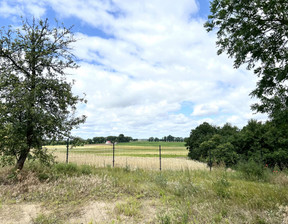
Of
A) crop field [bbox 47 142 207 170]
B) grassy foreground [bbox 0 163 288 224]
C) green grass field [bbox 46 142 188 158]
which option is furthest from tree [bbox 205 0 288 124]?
green grass field [bbox 46 142 188 158]

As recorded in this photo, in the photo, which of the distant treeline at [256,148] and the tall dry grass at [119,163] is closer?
the tall dry grass at [119,163]

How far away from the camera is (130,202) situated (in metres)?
5.70

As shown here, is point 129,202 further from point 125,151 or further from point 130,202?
point 125,151

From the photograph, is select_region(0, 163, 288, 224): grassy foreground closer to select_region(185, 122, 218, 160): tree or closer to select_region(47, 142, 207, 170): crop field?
select_region(47, 142, 207, 170): crop field

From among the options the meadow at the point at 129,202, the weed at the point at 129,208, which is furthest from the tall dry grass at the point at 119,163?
the weed at the point at 129,208

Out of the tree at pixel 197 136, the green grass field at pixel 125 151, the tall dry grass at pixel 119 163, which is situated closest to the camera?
the tall dry grass at pixel 119 163

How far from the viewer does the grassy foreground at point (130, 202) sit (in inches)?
175

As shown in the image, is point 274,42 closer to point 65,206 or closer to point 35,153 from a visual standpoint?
point 65,206

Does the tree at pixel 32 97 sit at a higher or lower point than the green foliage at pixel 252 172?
higher

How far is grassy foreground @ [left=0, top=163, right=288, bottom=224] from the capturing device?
4457 mm

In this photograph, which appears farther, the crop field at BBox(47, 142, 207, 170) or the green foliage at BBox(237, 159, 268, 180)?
the crop field at BBox(47, 142, 207, 170)

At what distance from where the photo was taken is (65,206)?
549cm

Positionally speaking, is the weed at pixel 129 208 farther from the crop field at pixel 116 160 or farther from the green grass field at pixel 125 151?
the green grass field at pixel 125 151

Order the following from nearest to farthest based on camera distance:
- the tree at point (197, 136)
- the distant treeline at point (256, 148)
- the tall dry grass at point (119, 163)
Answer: the tall dry grass at point (119, 163)
the distant treeline at point (256, 148)
the tree at point (197, 136)
